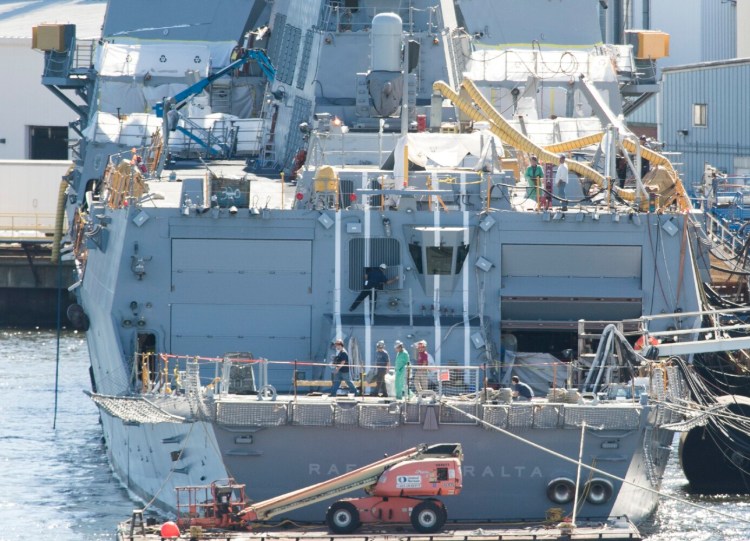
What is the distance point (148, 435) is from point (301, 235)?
10.6ft

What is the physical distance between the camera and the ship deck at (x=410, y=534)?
1639 centimetres

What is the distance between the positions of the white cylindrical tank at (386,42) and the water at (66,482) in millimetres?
7275

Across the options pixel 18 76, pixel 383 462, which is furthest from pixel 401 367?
pixel 18 76

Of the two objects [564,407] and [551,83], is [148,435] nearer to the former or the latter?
[564,407]

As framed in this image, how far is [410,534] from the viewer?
16484mm

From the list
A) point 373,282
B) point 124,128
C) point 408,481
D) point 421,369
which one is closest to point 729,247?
point 124,128

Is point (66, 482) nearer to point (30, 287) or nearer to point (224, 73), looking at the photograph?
point (224, 73)

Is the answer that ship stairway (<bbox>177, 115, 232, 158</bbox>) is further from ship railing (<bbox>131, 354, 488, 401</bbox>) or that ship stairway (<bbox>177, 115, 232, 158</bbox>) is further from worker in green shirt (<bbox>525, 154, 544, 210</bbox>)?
ship railing (<bbox>131, 354, 488, 401</bbox>)

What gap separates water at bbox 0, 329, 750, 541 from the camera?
20.1 m

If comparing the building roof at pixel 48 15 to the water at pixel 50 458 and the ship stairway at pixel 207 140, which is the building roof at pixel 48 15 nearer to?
the water at pixel 50 458

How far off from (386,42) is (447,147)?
2222 mm

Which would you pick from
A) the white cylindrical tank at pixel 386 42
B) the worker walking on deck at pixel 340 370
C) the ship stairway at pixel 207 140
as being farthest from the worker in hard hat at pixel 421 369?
the ship stairway at pixel 207 140

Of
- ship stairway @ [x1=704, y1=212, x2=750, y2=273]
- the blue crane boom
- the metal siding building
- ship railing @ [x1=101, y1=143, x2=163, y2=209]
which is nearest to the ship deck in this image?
ship railing @ [x1=101, y1=143, x2=163, y2=209]

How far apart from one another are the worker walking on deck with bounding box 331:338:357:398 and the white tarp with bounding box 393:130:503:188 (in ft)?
11.2
